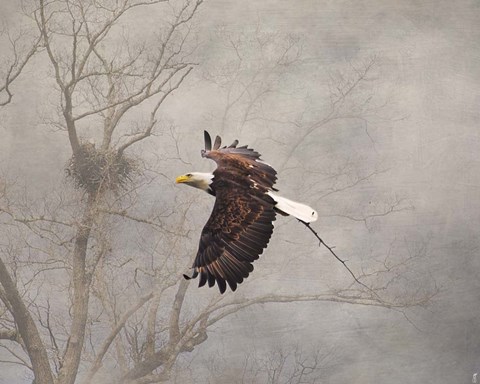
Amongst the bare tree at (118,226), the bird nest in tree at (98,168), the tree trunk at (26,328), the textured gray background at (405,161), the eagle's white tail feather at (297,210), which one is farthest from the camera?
the textured gray background at (405,161)

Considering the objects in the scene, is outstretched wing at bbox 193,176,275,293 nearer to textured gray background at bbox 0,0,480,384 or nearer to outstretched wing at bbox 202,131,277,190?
outstretched wing at bbox 202,131,277,190

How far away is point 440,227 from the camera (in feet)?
37.9

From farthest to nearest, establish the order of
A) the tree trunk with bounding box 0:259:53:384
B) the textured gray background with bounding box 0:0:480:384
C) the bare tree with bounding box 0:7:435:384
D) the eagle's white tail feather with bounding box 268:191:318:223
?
the textured gray background with bounding box 0:0:480:384 < the bare tree with bounding box 0:7:435:384 < the tree trunk with bounding box 0:259:53:384 < the eagle's white tail feather with bounding box 268:191:318:223

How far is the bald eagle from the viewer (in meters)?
5.98

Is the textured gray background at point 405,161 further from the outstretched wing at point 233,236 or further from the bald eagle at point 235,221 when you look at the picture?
the outstretched wing at point 233,236

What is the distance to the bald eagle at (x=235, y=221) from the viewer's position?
598 centimetres

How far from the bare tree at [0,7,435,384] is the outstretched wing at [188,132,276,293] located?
4.15m

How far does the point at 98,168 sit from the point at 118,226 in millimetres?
760

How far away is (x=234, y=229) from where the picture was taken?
615 centimetres

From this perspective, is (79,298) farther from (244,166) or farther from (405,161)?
(244,166)

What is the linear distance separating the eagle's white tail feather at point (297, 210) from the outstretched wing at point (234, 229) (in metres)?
0.05

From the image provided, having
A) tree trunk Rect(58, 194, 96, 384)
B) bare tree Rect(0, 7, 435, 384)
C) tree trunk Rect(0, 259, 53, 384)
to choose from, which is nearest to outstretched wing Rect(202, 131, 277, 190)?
bare tree Rect(0, 7, 435, 384)

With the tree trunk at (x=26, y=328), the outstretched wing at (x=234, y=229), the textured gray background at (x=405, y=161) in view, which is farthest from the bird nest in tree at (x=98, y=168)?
the outstretched wing at (x=234, y=229)

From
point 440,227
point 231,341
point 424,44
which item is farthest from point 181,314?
point 424,44
